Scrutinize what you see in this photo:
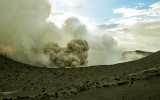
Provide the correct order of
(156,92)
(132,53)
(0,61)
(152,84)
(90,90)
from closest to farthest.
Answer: (156,92) → (152,84) → (90,90) → (0,61) → (132,53)

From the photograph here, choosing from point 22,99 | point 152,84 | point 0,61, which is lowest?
point 22,99

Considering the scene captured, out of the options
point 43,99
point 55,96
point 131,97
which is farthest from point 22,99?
point 131,97

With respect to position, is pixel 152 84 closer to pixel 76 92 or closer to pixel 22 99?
pixel 76 92

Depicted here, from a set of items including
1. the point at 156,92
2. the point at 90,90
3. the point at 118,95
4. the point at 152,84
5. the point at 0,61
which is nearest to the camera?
the point at 156,92

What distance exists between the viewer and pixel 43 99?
11.5m

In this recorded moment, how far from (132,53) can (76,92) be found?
109 m

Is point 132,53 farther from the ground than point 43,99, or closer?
farther from the ground

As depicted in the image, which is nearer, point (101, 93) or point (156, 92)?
point (156, 92)

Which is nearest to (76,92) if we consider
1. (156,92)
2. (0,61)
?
(156,92)

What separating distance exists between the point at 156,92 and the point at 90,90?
4.87 metres

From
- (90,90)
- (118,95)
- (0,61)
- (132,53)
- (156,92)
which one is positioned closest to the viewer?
(156,92)

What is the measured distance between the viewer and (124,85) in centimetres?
1242

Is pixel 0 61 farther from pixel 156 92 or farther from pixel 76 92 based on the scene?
pixel 156 92

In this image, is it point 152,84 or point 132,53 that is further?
point 132,53
